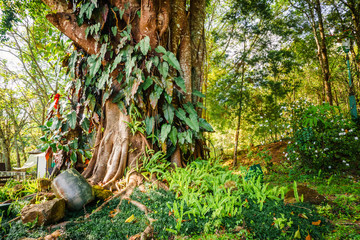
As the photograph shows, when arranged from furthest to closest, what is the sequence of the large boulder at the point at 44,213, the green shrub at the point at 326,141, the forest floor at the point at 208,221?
the green shrub at the point at 326,141 < the large boulder at the point at 44,213 < the forest floor at the point at 208,221

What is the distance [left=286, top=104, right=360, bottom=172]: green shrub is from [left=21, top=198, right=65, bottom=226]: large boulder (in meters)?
3.65

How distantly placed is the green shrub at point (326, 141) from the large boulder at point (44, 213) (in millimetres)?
3654

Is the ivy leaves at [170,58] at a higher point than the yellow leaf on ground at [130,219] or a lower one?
higher

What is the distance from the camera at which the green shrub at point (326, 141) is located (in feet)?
11.0

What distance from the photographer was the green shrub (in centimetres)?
336

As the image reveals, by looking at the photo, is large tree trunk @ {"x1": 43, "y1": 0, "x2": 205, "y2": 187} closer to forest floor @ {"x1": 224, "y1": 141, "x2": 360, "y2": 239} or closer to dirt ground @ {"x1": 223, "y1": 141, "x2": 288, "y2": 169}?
forest floor @ {"x1": 224, "y1": 141, "x2": 360, "y2": 239}

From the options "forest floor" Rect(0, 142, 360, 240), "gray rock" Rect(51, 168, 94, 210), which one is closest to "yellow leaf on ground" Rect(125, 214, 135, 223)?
"forest floor" Rect(0, 142, 360, 240)

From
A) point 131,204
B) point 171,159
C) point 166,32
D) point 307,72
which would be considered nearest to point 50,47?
point 166,32

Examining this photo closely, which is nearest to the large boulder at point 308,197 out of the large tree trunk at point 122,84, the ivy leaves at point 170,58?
the large tree trunk at point 122,84

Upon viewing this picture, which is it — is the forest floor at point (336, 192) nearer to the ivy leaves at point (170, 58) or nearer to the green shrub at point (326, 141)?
the green shrub at point (326, 141)

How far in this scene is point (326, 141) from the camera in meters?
3.42

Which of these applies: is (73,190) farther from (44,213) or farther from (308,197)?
(308,197)

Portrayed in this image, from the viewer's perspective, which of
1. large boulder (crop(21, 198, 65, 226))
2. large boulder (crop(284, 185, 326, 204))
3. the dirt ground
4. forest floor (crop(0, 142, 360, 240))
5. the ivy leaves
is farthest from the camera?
the dirt ground

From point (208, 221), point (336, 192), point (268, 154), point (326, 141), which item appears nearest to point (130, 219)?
point (208, 221)
